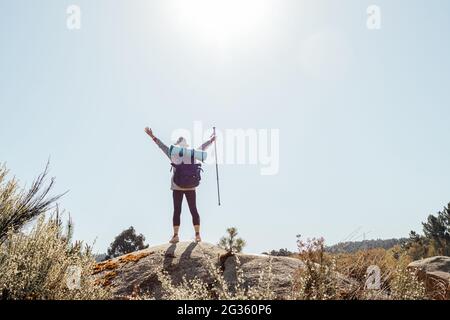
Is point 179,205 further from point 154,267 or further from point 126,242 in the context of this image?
point 126,242

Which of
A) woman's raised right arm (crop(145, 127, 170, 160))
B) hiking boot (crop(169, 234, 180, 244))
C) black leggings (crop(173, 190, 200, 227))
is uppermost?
woman's raised right arm (crop(145, 127, 170, 160))

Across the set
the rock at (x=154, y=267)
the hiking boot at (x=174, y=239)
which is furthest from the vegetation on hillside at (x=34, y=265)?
the hiking boot at (x=174, y=239)

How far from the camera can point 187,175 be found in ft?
31.9

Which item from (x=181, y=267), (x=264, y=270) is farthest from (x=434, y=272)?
(x=181, y=267)

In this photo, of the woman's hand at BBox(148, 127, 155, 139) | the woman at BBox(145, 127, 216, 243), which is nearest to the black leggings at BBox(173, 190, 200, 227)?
the woman at BBox(145, 127, 216, 243)

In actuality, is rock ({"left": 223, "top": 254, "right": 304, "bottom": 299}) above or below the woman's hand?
below

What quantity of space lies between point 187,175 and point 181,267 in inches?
97.8

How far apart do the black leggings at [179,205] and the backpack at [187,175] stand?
193mm

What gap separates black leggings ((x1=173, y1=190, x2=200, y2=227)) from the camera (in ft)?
31.7

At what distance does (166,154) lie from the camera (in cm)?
1032

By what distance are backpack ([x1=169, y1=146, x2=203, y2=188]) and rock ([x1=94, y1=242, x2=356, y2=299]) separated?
144cm

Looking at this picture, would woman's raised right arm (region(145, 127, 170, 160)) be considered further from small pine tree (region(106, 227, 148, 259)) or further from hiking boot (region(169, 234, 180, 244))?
small pine tree (region(106, 227, 148, 259))
